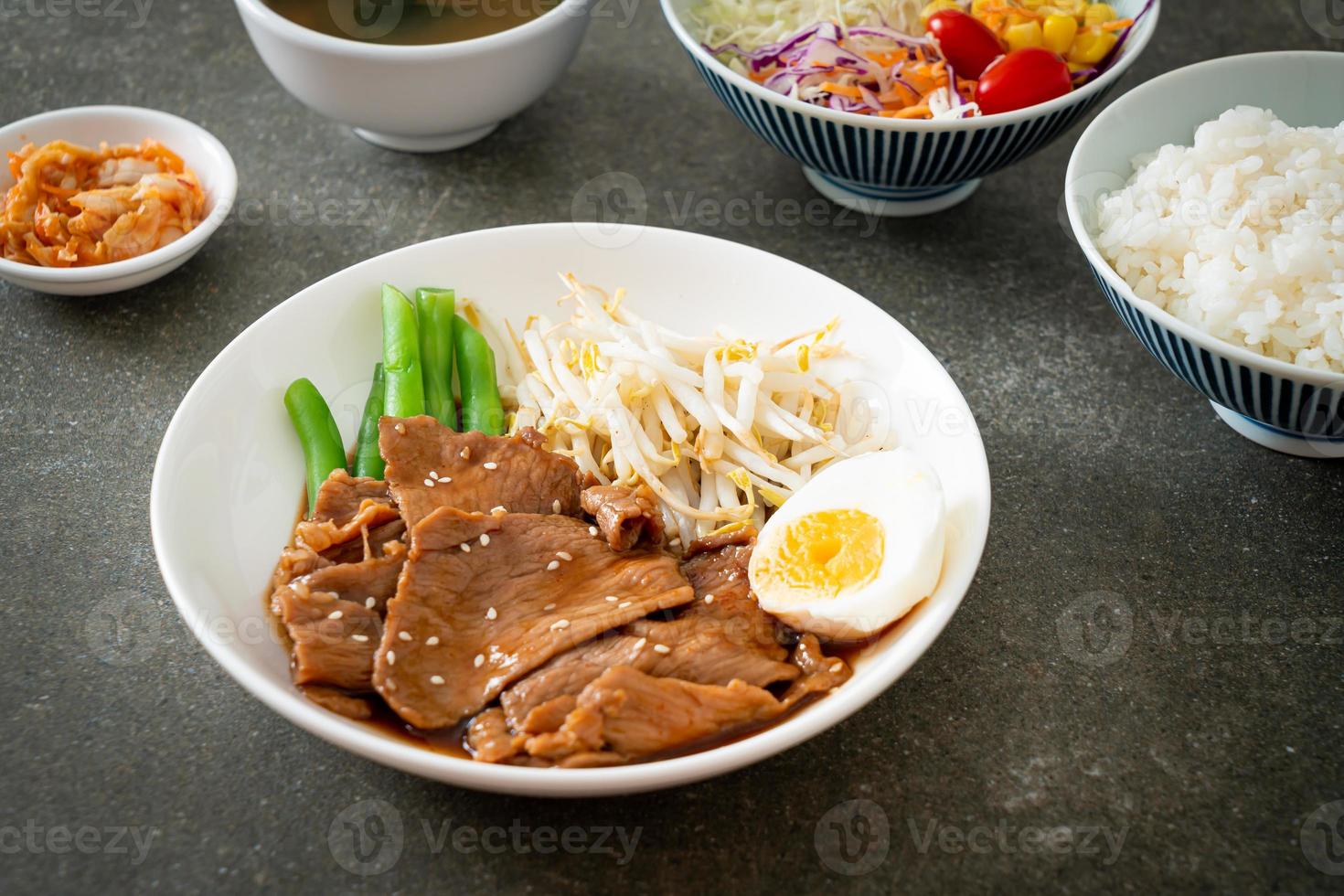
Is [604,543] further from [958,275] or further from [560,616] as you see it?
[958,275]

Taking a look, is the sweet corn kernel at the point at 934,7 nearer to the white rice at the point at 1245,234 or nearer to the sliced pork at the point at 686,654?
the white rice at the point at 1245,234

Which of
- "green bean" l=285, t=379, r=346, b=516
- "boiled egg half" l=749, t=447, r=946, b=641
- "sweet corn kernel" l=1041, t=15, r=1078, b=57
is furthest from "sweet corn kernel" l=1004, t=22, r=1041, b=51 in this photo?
"green bean" l=285, t=379, r=346, b=516

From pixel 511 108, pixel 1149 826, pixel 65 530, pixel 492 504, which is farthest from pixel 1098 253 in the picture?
pixel 65 530

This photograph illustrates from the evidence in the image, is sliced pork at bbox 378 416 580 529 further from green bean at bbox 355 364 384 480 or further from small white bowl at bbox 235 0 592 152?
small white bowl at bbox 235 0 592 152

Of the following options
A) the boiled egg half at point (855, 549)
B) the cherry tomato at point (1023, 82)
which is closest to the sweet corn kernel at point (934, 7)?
the cherry tomato at point (1023, 82)

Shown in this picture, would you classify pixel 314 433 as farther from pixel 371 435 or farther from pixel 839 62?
pixel 839 62

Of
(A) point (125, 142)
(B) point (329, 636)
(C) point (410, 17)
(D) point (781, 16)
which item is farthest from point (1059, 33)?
(A) point (125, 142)
